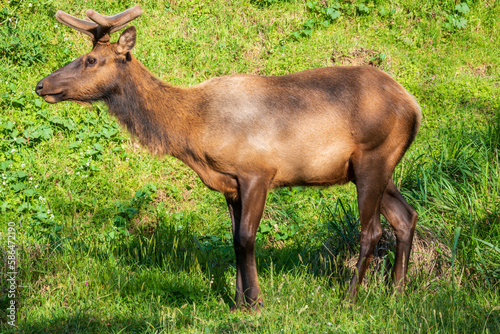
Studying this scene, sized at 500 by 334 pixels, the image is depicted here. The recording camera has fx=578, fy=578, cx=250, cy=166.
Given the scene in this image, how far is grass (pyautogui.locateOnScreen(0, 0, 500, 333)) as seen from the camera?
5.15 metres

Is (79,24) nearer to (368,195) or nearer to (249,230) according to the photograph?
(249,230)

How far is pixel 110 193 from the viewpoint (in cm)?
770

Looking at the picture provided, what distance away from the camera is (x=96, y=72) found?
5.62m

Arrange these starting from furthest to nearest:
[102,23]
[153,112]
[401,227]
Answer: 1. [401,227]
2. [153,112]
3. [102,23]

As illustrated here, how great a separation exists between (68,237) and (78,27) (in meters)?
2.31

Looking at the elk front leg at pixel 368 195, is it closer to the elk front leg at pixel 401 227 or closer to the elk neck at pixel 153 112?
the elk front leg at pixel 401 227

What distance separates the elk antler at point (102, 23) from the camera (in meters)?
5.48

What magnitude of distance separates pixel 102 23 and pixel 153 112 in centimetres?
96

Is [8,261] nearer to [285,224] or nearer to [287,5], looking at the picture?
[285,224]

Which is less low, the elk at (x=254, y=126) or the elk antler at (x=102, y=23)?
the elk antler at (x=102, y=23)

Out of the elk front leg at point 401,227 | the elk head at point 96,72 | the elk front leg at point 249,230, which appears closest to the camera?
the elk front leg at point 249,230

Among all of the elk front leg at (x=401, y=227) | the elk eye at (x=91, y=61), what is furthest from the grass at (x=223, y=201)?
the elk eye at (x=91, y=61)

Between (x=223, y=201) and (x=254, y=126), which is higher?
(x=254, y=126)

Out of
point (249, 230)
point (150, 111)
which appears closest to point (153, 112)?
point (150, 111)
